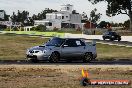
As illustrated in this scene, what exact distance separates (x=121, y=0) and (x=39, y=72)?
93.9 meters

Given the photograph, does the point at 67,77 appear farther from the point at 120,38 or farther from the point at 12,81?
the point at 120,38

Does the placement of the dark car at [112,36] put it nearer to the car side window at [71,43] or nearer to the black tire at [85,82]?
the car side window at [71,43]

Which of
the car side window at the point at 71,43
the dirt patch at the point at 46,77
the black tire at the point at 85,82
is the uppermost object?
the car side window at the point at 71,43

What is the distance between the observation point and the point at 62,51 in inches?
984

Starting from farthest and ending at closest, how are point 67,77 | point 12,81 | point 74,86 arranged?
point 67,77, point 12,81, point 74,86

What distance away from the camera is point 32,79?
15867mm

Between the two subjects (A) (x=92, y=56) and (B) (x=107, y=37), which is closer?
(A) (x=92, y=56)

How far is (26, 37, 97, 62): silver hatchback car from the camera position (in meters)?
24.4

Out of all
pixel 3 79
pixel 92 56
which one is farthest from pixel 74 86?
pixel 92 56

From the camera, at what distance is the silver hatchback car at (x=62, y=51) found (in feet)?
80.0

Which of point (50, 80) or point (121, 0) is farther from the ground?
point (121, 0)

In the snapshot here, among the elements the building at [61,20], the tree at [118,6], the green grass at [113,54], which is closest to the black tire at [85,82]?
the green grass at [113,54]

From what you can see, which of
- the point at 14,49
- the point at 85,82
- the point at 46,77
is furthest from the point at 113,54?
the point at 85,82

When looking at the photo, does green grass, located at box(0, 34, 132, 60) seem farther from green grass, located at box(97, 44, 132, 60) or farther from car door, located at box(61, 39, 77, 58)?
car door, located at box(61, 39, 77, 58)
